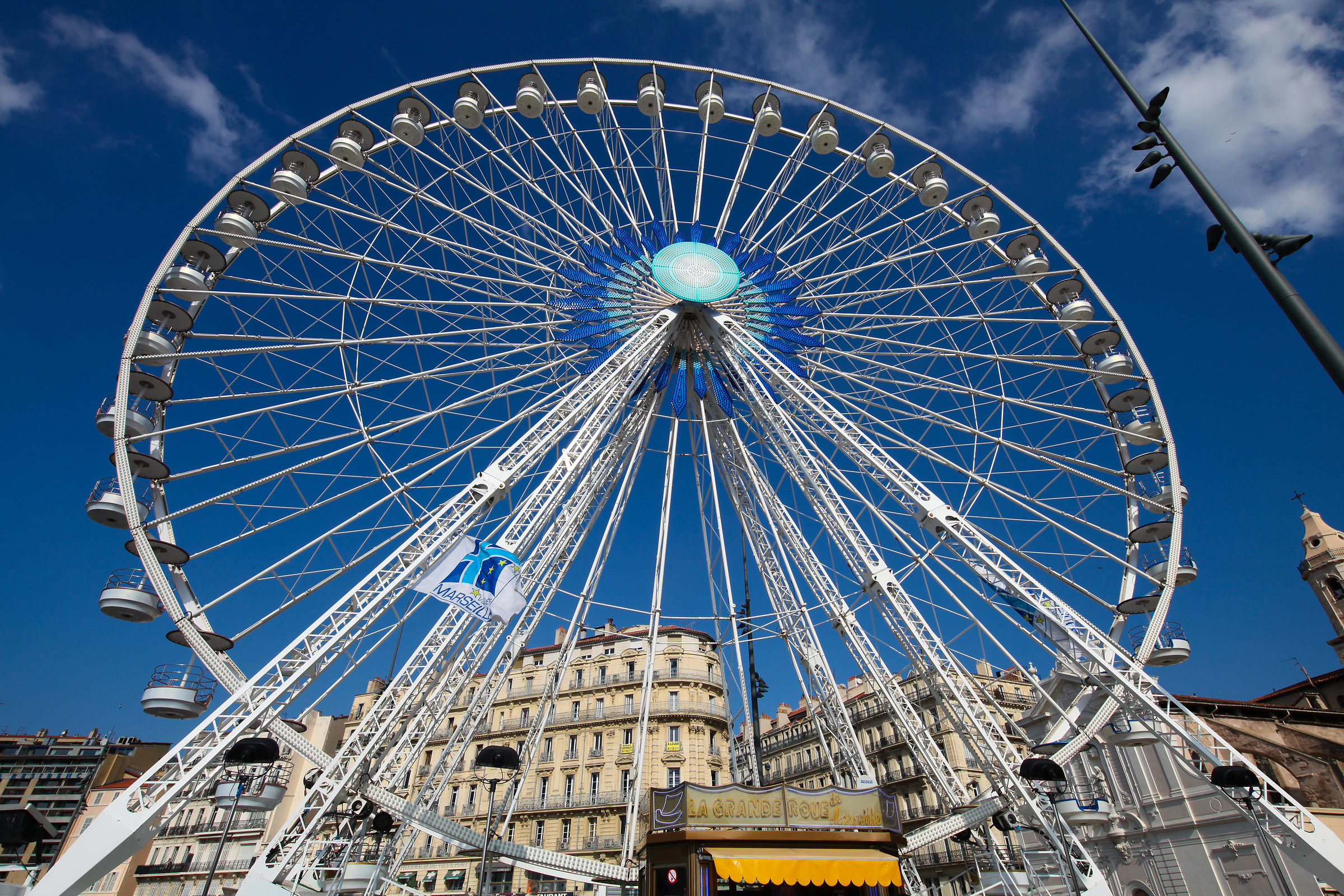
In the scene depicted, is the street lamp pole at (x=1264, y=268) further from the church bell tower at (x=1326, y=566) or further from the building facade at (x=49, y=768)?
the building facade at (x=49, y=768)

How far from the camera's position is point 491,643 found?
18.0m

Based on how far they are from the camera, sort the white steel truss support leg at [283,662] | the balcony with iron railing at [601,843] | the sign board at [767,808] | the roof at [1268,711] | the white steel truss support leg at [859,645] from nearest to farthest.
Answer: the white steel truss support leg at [283,662]
the sign board at [767,808]
the white steel truss support leg at [859,645]
the roof at [1268,711]
the balcony with iron railing at [601,843]

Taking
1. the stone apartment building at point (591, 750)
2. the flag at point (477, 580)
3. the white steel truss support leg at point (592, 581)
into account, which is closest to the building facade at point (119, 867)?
the stone apartment building at point (591, 750)

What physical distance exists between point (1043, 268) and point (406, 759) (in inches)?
865

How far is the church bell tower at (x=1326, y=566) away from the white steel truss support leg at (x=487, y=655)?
5046 cm

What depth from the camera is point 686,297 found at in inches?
814

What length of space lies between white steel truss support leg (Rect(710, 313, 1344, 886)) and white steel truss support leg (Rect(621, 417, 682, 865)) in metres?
3.97

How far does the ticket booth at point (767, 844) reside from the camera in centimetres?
1312

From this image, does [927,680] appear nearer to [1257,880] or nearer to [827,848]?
[827,848]

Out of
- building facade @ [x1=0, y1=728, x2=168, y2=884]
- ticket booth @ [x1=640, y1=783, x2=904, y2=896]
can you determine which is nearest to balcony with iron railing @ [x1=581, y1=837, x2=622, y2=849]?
ticket booth @ [x1=640, y1=783, x2=904, y2=896]

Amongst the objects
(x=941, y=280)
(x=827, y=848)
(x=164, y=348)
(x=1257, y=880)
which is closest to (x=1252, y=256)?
(x=827, y=848)

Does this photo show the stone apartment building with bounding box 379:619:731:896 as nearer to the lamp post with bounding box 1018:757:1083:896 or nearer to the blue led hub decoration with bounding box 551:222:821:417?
the blue led hub decoration with bounding box 551:222:821:417

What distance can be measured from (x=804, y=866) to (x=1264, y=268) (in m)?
12.1

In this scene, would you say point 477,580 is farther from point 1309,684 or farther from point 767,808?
point 1309,684
